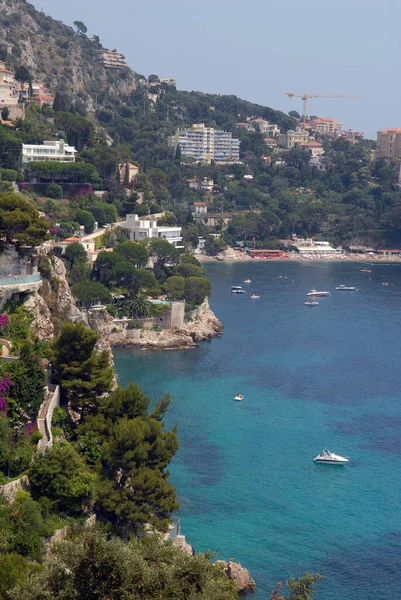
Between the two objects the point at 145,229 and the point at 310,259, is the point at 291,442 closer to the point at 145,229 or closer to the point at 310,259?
the point at 145,229

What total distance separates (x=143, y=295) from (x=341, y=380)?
12.3m

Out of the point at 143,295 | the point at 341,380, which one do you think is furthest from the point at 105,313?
the point at 341,380

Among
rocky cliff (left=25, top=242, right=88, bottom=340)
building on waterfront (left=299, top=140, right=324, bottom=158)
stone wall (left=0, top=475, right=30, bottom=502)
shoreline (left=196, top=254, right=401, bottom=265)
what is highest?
building on waterfront (left=299, top=140, right=324, bottom=158)

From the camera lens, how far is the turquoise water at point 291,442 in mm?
25609

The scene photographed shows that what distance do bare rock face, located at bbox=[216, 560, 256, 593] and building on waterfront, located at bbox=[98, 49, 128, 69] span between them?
9475cm

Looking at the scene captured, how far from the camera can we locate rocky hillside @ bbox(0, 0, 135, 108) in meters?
93.2

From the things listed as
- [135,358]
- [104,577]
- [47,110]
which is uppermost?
[47,110]

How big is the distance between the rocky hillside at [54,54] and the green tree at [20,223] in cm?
5549

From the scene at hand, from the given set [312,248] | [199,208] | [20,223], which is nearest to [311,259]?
[312,248]

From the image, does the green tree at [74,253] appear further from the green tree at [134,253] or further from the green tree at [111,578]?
the green tree at [111,578]

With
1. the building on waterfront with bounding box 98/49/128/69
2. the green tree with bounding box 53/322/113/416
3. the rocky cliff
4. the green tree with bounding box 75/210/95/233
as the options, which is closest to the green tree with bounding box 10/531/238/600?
the green tree with bounding box 53/322/113/416

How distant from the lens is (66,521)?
73.8 ft

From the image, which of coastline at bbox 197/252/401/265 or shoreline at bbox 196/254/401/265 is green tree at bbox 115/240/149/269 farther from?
coastline at bbox 197/252/401/265

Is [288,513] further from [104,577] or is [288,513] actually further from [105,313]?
[105,313]
